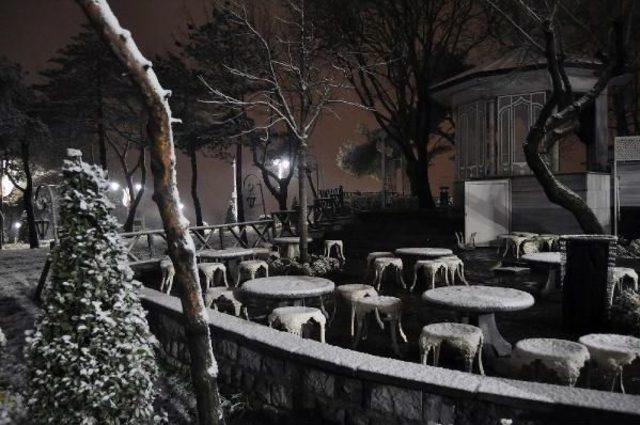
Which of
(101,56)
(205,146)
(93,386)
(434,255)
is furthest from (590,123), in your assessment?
(101,56)

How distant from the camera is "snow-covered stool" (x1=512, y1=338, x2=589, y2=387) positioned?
12.4ft

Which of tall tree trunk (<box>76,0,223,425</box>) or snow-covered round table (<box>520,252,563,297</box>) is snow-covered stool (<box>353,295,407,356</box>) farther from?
snow-covered round table (<box>520,252,563,297</box>)

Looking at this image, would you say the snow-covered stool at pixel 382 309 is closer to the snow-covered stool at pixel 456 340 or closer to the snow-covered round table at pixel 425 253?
the snow-covered stool at pixel 456 340

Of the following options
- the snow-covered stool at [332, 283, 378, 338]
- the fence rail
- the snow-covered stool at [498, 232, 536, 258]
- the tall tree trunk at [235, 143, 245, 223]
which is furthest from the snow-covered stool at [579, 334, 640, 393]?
the tall tree trunk at [235, 143, 245, 223]

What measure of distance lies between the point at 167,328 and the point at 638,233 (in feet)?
42.2

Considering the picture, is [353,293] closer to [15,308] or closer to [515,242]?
[515,242]

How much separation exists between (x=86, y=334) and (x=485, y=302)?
3.94 metres

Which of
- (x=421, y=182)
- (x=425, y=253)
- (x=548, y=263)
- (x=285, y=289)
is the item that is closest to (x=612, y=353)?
(x=285, y=289)

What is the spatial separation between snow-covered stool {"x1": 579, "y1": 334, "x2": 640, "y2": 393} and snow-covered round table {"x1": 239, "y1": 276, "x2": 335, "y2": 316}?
312cm

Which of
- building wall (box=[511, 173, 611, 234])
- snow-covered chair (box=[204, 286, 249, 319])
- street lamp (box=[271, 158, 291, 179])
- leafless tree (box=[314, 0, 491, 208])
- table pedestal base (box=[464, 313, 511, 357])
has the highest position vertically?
leafless tree (box=[314, 0, 491, 208])

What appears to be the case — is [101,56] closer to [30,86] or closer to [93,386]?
[30,86]

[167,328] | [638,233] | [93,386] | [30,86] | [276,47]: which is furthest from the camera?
[30,86]

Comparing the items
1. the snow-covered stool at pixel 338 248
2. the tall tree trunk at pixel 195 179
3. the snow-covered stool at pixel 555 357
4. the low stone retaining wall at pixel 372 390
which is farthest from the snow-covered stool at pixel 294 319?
the tall tree trunk at pixel 195 179

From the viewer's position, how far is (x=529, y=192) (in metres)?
13.2
